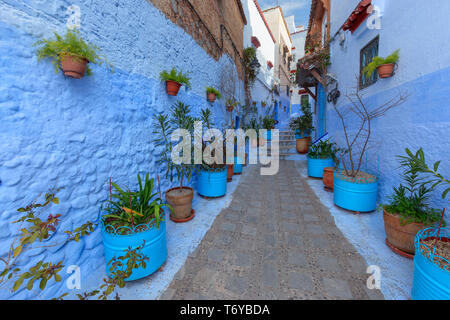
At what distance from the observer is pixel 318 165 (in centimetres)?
425

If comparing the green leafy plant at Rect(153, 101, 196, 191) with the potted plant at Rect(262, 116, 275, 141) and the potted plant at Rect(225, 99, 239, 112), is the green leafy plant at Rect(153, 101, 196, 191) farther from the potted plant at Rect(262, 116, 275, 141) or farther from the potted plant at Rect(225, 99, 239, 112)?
the potted plant at Rect(262, 116, 275, 141)

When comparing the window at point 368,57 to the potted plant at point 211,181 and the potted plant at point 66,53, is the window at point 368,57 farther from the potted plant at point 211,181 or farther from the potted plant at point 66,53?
the potted plant at point 66,53

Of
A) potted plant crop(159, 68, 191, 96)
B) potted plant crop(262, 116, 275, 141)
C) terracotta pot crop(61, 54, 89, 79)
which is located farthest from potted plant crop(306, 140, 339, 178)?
terracotta pot crop(61, 54, 89, 79)

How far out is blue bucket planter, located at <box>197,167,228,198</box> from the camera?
3.22 m

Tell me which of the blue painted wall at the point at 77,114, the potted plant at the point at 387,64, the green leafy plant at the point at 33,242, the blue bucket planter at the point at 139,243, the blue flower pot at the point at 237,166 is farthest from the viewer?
the blue flower pot at the point at 237,166

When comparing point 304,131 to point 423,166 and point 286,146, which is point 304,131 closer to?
point 286,146

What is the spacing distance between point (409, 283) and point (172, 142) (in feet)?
9.84

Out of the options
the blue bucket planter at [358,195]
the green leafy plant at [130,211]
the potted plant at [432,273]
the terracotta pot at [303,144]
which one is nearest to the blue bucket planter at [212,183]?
the green leafy plant at [130,211]

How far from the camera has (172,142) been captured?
9.20ft

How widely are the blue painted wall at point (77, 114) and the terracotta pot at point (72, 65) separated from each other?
0.37ft

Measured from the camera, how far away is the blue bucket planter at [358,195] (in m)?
2.46

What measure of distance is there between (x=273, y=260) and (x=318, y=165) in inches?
126
